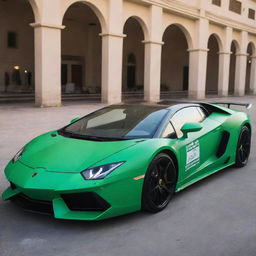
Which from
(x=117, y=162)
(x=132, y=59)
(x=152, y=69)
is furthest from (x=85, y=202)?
(x=132, y=59)

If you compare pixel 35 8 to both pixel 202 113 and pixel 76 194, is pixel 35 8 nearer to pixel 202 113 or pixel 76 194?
pixel 202 113

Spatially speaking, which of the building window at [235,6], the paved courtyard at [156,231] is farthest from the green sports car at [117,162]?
the building window at [235,6]

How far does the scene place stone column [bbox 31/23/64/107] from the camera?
15.3 meters

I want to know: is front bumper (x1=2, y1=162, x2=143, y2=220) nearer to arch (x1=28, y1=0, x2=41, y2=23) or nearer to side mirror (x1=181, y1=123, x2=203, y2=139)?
side mirror (x1=181, y1=123, x2=203, y2=139)

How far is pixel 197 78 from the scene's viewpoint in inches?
981

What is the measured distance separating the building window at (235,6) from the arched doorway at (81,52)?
10.1 metres

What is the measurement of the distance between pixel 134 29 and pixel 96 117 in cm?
2701

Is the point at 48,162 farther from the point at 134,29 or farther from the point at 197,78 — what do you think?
the point at 134,29

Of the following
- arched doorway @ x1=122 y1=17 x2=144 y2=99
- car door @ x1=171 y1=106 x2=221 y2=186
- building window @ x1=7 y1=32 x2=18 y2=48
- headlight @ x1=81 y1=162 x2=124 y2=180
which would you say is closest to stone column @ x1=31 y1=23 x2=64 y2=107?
building window @ x1=7 y1=32 x2=18 y2=48

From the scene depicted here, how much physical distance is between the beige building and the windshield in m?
11.1

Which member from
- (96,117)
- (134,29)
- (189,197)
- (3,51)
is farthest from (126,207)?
(134,29)

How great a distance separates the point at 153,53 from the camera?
2095cm

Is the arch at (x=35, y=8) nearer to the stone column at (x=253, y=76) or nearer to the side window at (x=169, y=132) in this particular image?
the side window at (x=169, y=132)

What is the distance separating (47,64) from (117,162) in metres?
12.8
